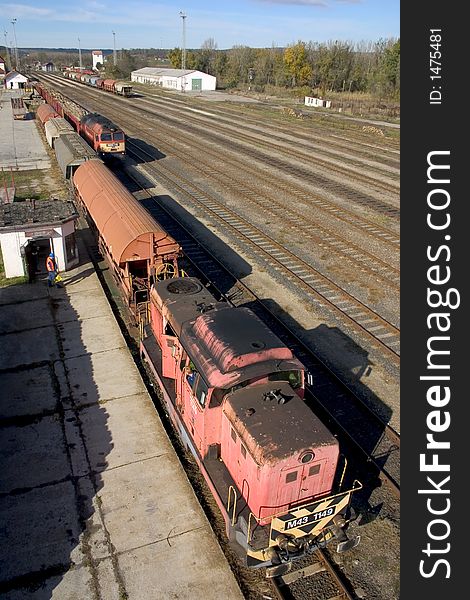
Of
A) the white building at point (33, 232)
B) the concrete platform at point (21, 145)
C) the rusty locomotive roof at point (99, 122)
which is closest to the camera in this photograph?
the white building at point (33, 232)

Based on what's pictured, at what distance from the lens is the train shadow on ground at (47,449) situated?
8938 millimetres

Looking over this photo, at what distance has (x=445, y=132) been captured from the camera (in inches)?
396

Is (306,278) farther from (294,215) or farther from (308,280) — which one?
(294,215)

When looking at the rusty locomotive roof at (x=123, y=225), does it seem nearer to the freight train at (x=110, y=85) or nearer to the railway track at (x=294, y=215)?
the railway track at (x=294, y=215)

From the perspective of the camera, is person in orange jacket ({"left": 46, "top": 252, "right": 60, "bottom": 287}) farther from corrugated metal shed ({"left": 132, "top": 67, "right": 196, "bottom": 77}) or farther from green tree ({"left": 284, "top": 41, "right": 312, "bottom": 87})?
green tree ({"left": 284, "top": 41, "right": 312, "bottom": 87})

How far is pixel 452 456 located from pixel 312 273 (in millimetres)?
12731

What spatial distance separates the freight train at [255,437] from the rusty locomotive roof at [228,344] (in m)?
0.02

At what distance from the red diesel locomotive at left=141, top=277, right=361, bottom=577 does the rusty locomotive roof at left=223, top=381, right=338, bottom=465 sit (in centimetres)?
2

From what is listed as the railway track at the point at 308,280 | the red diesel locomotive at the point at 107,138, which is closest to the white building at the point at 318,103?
the red diesel locomotive at the point at 107,138

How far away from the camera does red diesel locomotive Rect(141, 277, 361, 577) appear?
8.16 m

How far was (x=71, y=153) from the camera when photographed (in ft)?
93.5

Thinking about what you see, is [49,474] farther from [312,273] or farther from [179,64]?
[179,64]

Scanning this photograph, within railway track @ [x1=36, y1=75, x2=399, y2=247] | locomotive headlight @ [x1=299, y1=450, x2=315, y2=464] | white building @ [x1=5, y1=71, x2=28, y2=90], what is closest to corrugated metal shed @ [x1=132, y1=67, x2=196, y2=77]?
white building @ [x1=5, y1=71, x2=28, y2=90]

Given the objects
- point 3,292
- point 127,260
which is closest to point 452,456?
point 127,260
